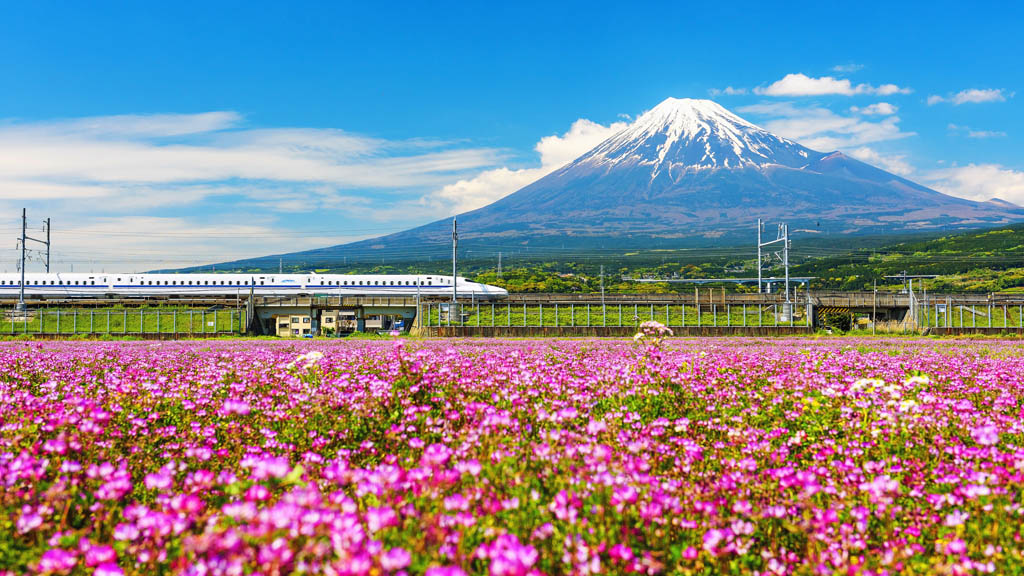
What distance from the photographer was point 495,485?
3.80m

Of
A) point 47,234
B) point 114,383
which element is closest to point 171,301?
point 47,234

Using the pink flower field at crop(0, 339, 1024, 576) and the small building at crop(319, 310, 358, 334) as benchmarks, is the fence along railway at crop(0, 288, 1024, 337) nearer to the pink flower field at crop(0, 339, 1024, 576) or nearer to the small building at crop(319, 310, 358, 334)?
the small building at crop(319, 310, 358, 334)

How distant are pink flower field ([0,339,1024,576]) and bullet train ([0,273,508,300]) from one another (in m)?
65.3

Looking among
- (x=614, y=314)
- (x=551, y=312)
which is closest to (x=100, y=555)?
(x=614, y=314)

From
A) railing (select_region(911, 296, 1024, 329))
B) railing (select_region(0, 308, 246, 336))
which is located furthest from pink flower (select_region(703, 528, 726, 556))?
railing (select_region(911, 296, 1024, 329))

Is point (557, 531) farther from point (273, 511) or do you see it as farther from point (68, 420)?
point (68, 420)

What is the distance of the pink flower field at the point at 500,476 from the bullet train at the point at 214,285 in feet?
214

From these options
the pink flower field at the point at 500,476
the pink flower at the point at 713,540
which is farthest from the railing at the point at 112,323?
the pink flower at the point at 713,540

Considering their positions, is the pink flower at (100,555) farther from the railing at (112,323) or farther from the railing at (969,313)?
the railing at (969,313)

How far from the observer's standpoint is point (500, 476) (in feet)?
12.9

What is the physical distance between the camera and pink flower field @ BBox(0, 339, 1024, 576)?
2990 millimetres

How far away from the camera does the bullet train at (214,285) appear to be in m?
73.2

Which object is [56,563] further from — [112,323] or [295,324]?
[295,324]

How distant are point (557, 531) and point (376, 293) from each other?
7127 centimetres
